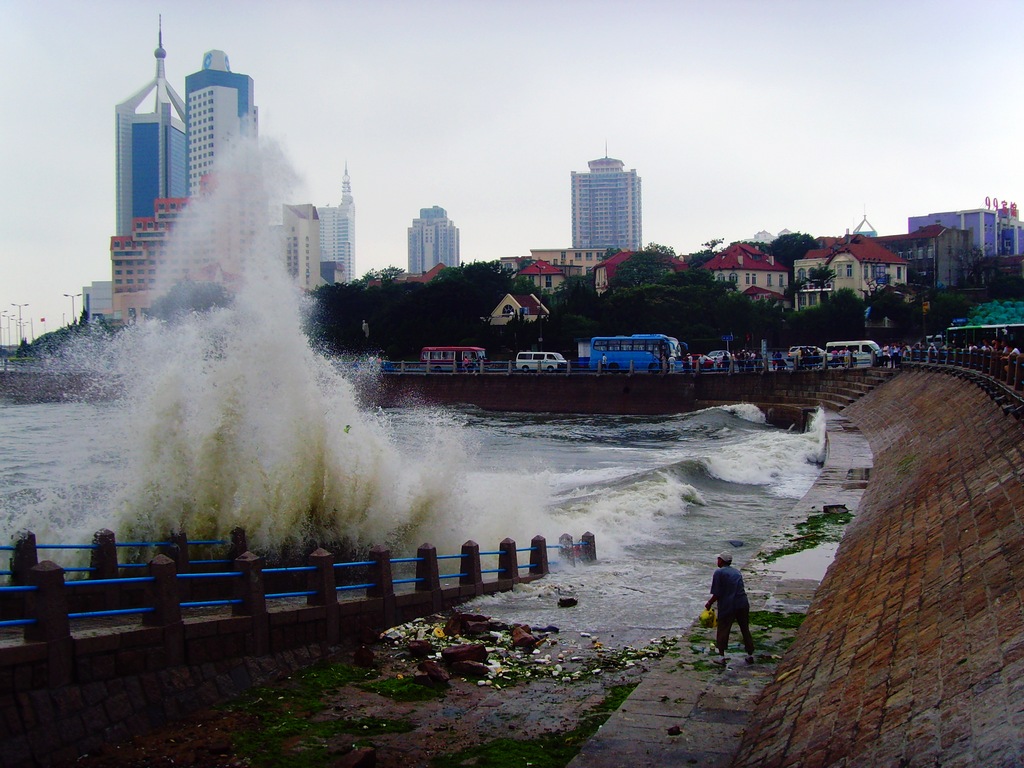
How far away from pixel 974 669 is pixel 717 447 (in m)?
29.5

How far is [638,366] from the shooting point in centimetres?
5572

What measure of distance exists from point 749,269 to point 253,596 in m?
95.2

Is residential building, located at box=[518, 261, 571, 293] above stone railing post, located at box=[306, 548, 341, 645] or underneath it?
above

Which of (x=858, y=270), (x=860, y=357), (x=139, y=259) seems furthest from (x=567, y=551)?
(x=858, y=270)

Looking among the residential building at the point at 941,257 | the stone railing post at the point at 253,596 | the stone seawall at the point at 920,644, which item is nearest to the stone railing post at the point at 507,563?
the stone seawall at the point at 920,644

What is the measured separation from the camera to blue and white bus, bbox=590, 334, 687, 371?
55500 millimetres

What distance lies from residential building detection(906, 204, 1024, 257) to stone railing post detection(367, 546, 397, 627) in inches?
5087

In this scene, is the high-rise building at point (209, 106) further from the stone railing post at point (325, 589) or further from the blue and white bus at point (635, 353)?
the blue and white bus at point (635, 353)

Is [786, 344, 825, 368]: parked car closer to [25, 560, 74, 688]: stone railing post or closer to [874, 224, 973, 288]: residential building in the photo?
[25, 560, 74, 688]: stone railing post

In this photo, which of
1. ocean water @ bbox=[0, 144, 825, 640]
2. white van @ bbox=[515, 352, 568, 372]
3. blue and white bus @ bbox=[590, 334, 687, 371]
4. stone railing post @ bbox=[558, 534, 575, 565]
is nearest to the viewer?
ocean water @ bbox=[0, 144, 825, 640]

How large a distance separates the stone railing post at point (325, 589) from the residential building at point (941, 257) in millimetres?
95976

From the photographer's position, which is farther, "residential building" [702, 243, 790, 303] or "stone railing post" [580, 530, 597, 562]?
"residential building" [702, 243, 790, 303]

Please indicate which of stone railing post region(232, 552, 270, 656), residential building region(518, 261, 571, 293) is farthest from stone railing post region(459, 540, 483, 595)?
residential building region(518, 261, 571, 293)

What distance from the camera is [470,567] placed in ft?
35.6
